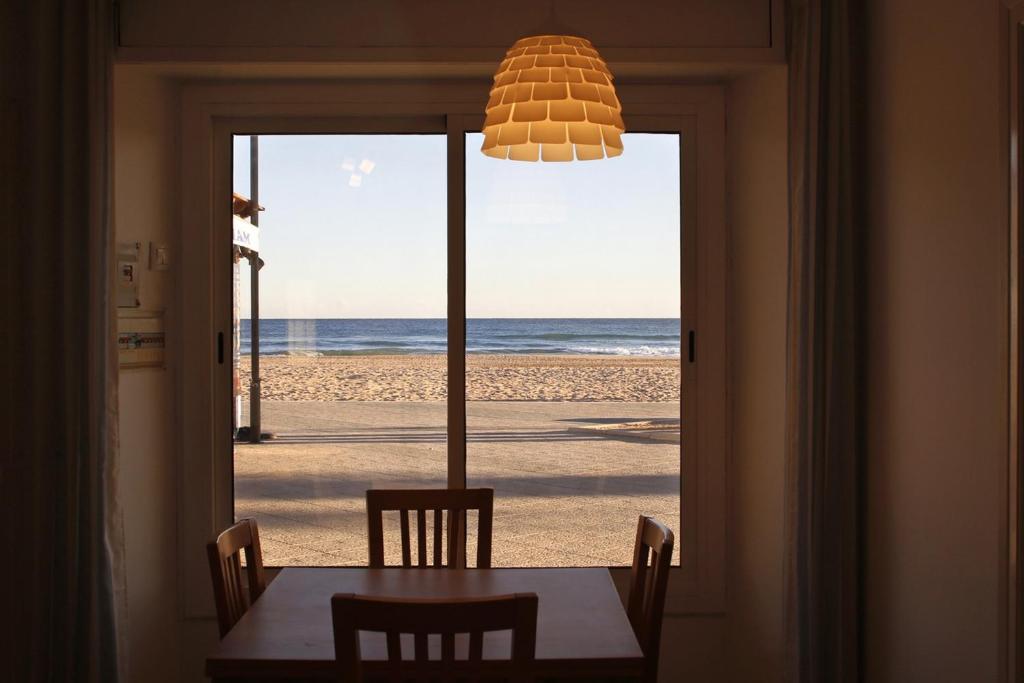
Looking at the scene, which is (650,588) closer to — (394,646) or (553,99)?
(394,646)

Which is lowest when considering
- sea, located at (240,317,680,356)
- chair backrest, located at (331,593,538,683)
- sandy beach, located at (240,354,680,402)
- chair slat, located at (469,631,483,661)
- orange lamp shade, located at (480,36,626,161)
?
chair slat, located at (469,631,483,661)

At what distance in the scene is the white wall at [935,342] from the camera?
7.29 feet

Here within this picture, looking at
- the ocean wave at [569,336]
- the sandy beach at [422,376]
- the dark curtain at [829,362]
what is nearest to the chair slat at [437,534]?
the sandy beach at [422,376]

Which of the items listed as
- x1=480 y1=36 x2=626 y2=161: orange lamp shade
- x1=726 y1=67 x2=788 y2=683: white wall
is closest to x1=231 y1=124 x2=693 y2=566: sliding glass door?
x1=726 y1=67 x2=788 y2=683: white wall

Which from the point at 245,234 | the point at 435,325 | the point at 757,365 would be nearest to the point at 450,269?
the point at 435,325

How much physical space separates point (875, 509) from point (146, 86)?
280 cm

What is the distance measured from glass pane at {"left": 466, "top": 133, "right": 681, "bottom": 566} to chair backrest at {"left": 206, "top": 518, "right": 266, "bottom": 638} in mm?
1154

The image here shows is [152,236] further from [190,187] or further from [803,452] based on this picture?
[803,452]

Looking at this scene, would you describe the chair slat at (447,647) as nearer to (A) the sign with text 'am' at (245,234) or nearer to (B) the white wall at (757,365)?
(B) the white wall at (757,365)

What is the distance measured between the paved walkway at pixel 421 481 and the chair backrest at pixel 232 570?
904mm

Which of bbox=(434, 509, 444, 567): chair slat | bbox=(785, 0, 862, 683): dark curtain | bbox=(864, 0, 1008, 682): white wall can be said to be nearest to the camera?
bbox=(864, 0, 1008, 682): white wall

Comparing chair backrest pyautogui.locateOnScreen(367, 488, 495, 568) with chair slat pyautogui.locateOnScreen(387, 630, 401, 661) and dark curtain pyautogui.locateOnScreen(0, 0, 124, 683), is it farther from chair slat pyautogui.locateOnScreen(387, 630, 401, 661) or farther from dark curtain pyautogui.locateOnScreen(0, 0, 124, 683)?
chair slat pyautogui.locateOnScreen(387, 630, 401, 661)

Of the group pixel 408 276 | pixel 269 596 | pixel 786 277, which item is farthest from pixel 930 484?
pixel 408 276

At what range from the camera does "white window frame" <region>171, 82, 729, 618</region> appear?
3672 millimetres
